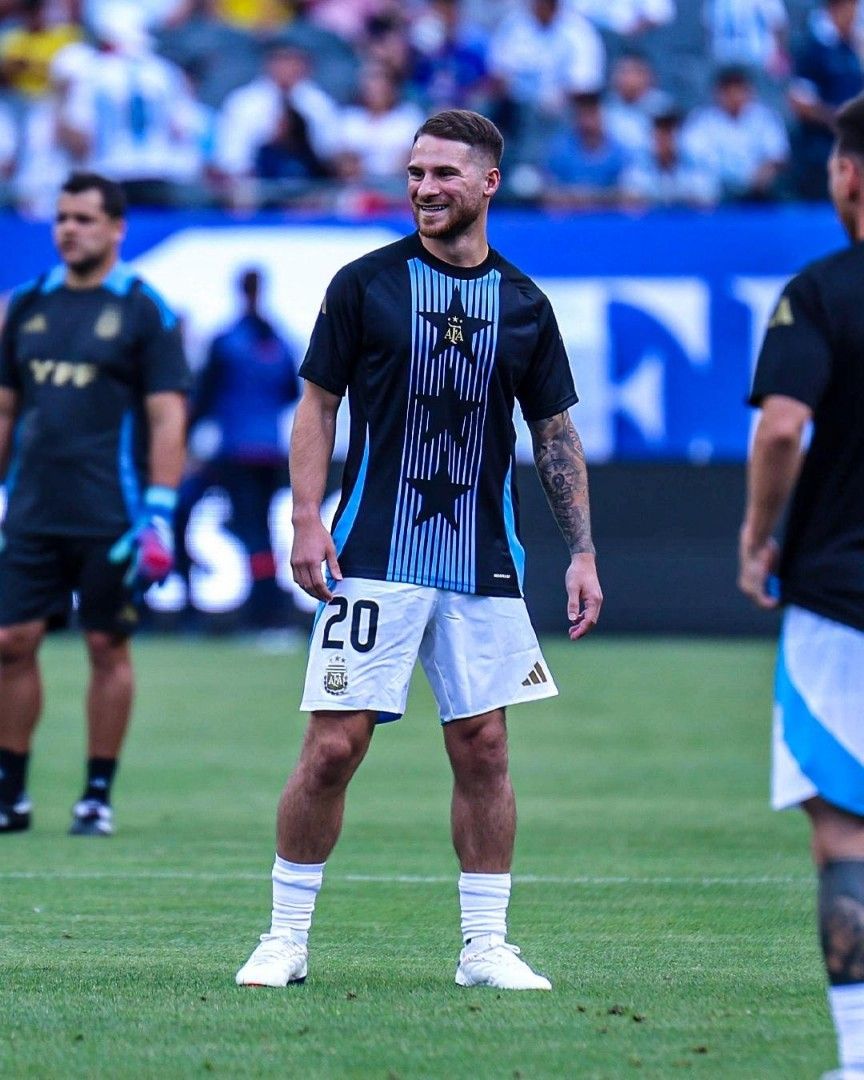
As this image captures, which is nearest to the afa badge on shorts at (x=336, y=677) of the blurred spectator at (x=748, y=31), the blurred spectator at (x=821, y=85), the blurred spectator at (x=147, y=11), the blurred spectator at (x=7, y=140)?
the blurred spectator at (x=821, y=85)

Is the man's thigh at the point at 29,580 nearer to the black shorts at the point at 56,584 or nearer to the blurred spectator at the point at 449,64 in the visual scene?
the black shorts at the point at 56,584

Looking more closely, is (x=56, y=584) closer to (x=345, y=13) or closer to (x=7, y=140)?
(x=7, y=140)

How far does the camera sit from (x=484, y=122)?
210 inches

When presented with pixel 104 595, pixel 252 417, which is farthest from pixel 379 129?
pixel 104 595

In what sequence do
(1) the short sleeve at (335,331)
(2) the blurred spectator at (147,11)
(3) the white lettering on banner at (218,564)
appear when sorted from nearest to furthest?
(1) the short sleeve at (335,331) < (3) the white lettering on banner at (218,564) < (2) the blurred spectator at (147,11)

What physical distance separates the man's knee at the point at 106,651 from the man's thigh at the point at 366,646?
3.13 meters

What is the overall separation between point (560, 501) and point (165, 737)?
6160mm

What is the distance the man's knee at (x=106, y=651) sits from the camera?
831 centimetres

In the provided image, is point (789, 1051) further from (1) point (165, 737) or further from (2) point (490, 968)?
(1) point (165, 737)

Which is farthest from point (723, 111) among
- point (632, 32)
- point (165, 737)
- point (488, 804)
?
point (488, 804)

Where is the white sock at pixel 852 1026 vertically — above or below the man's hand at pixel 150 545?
above

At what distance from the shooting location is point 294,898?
5281 millimetres

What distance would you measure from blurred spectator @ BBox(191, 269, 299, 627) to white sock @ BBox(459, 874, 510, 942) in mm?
10441

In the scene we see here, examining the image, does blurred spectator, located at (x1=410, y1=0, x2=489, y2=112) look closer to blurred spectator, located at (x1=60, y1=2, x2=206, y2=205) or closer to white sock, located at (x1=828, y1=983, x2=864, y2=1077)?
blurred spectator, located at (x1=60, y1=2, x2=206, y2=205)
